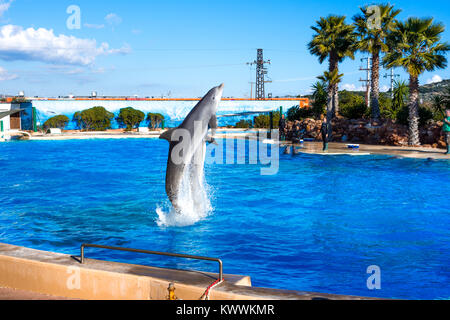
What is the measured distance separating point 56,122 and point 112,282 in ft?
121

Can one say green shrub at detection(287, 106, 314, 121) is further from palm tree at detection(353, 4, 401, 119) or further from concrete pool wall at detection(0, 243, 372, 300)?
concrete pool wall at detection(0, 243, 372, 300)

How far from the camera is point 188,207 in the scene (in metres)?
9.96

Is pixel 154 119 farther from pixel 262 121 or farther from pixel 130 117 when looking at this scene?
pixel 262 121

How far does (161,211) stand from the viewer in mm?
10836

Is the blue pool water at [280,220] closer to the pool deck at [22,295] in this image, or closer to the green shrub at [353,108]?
the pool deck at [22,295]

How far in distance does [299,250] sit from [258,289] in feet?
12.6

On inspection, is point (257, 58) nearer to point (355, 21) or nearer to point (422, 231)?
point (355, 21)

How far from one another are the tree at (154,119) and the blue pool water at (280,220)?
22919 millimetres

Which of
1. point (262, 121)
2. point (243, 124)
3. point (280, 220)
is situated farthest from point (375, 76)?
point (243, 124)

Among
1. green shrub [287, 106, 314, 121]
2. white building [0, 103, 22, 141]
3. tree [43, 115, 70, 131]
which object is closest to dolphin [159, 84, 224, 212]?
green shrub [287, 106, 314, 121]

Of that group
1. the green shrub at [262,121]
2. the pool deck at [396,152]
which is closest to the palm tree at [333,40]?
the pool deck at [396,152]

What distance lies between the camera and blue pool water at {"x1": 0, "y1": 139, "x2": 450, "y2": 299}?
6.96 meters

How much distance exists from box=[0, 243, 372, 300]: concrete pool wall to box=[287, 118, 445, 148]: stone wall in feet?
64.5

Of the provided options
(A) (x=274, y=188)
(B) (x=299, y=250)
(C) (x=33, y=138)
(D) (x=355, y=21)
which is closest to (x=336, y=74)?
(D) (x=355, y=21)
